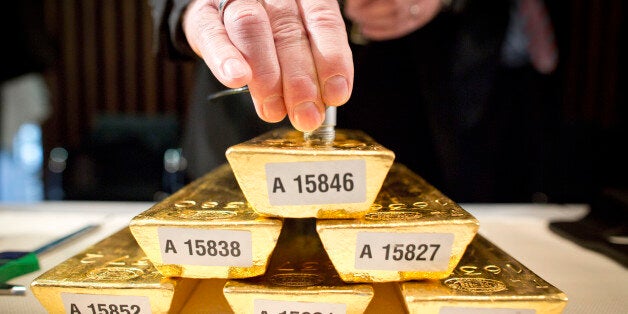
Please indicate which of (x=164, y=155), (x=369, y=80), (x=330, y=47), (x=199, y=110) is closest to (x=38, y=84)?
(x=164, y=155)

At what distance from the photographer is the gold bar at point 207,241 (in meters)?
0.50

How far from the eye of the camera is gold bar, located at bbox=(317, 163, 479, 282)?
499mm

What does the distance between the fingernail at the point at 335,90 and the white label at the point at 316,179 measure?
0.22ft

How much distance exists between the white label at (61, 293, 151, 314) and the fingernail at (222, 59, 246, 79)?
0.86ft

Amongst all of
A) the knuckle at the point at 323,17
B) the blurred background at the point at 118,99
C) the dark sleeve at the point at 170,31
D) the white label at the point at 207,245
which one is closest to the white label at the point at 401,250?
the white label at the point at 207,245

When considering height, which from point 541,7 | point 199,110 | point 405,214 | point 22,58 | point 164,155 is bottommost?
point 164,155

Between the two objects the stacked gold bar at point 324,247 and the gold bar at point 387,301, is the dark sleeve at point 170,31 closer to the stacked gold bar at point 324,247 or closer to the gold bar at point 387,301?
the stacked gold bar at point 324,247

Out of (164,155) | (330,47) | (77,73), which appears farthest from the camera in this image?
(77,73)

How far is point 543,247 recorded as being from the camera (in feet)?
2.73

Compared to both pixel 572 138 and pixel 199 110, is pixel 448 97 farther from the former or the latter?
pixel 572 138

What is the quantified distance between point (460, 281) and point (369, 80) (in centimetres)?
88

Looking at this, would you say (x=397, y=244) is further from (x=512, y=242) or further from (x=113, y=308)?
(x=512, y=242)

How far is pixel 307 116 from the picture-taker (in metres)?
0.49

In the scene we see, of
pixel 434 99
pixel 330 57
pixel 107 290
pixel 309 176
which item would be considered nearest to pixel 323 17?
pixel 330 57
